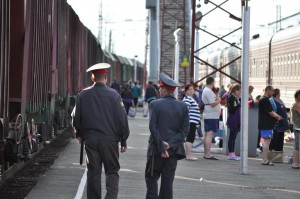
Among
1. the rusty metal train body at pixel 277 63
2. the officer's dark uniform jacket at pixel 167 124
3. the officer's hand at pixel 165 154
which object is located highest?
the rusty metal train body at pixel 277 63

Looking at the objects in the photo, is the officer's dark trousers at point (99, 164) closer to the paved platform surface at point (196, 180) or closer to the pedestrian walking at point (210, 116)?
the paved platform surface at point (196, 180)

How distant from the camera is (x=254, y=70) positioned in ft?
117

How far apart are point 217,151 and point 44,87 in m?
5.22

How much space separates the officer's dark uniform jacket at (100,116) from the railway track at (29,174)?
251cm

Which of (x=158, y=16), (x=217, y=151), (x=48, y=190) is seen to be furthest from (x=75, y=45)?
(x=158, y=16)

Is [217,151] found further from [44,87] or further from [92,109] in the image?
[92,109]

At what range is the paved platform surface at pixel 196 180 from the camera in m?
11.9

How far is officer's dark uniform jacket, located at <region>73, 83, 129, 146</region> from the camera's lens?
9.21 meters

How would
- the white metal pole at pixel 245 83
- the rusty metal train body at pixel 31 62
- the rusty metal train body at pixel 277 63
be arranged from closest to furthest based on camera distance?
the rusty metal train body at pixel 31 62
the white metal pole at pixel 245 83
the rusty metal train body at pixel 277 63

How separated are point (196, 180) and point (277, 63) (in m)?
17.6

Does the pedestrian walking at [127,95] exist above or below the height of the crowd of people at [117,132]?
above

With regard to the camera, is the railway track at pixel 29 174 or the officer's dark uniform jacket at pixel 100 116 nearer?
the officer's dark uniform jacket at pixel 100 116

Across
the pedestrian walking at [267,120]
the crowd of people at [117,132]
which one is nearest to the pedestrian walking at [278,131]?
the pedestrian walking at [267,120]

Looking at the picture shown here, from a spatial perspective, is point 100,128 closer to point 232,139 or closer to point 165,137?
point 165,137
